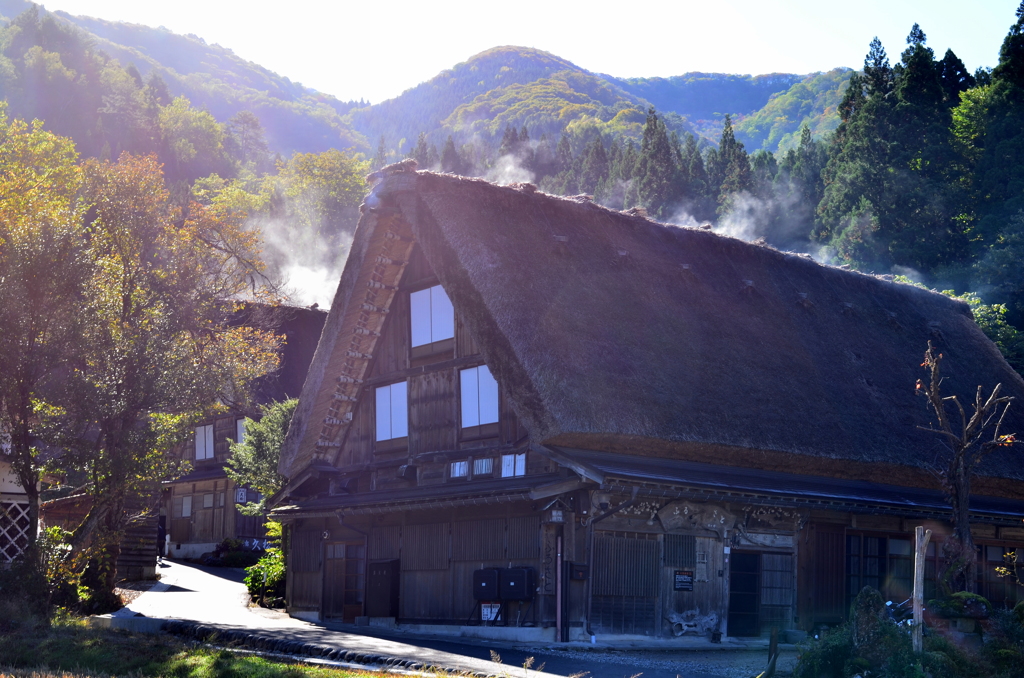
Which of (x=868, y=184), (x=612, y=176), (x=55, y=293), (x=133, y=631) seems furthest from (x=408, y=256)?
(x=612, y=176)

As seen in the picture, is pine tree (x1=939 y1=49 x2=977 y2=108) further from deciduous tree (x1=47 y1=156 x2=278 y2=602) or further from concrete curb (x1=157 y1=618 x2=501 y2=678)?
concrete curb (x1=157 y1=618 x2=501 y2=678)

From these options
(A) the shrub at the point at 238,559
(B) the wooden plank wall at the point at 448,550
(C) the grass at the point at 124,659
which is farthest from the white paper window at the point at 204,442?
(C) the grass at the point at 124,659

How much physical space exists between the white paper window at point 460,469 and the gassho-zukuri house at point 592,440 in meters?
0.04

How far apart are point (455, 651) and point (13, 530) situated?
13.8m

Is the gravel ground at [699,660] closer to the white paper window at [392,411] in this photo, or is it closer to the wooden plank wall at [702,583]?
the wooden plank wall at [702,583]

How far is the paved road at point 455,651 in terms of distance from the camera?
1433 cm

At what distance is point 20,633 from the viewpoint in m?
15.9

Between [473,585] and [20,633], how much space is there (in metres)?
7.93

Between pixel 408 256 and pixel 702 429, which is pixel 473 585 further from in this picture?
pixel 408 256

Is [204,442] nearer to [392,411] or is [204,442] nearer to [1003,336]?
[392,411]

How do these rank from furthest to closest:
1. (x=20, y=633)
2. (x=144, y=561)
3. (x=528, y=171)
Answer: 1. (x=528, y=171)
2. (x=144, y=561)
3. (x=20, y=633)

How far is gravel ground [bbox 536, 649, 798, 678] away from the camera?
14.6 meters

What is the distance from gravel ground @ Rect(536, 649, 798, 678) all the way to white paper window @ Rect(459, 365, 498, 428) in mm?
5263

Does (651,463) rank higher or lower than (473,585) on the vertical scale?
higher
